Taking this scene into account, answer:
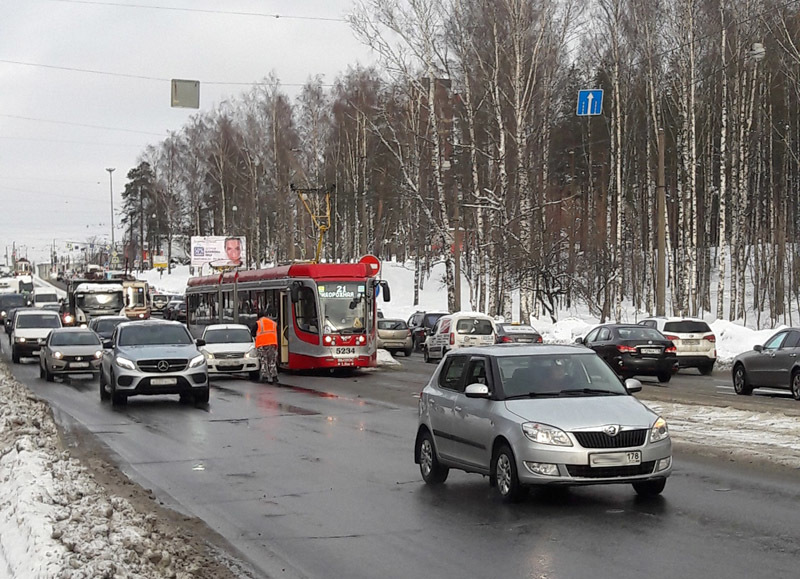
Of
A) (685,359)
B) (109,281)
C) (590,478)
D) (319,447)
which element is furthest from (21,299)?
(590,478)

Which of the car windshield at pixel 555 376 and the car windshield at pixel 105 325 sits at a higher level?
the car windshield at pixel 555 376

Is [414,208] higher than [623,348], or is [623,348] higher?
[414,208]

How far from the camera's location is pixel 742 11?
46781 mm

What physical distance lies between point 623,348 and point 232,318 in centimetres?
1664

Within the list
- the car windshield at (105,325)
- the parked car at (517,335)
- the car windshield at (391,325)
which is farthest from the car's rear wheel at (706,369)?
the car windshield at (105,325)

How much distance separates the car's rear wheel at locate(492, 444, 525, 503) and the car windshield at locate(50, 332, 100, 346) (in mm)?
23916

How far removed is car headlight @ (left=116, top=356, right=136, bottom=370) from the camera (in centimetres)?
2262

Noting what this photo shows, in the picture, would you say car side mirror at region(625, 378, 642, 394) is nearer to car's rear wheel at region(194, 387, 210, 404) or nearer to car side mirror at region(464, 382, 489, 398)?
car side mirror at region(464, 382, 489, 398)

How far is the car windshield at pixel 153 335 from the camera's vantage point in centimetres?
2430

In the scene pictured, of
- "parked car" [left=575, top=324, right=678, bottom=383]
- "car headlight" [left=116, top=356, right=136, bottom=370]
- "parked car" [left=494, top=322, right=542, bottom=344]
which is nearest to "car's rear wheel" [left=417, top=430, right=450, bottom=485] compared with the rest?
"car headlight" [left=116, top=356, right=136, bottom=370]

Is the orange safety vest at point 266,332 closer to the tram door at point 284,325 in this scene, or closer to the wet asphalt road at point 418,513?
the tram door at point 284,325

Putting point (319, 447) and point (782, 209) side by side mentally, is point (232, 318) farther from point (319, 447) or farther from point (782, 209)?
point (782, 209)

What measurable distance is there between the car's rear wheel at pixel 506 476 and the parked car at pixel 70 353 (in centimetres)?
2312

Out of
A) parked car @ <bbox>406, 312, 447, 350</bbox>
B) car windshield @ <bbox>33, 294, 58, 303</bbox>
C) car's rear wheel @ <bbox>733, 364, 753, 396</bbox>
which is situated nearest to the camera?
car's rear wheel @ <bbox>733, 364, 753, 396</bbox>
